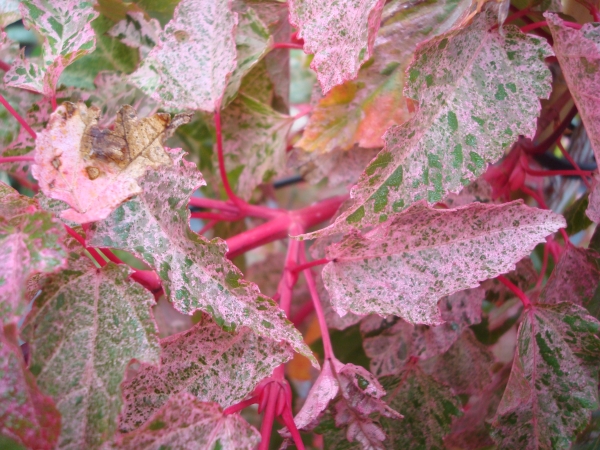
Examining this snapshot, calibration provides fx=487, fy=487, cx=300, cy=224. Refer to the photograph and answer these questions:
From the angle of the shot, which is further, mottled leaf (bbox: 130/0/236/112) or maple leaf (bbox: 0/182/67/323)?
mottled leaf (bbox: 130/0/236/112)

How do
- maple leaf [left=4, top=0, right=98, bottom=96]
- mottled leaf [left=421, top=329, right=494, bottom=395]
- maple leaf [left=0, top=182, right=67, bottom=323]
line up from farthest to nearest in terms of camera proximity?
mottled leaf [left=421, top=329, right=494, bottom=395]
maple leaf [left=4, top=0, right=98, bottom=96]
maple leaf [left=0, top=182, right=67, bottom=323]

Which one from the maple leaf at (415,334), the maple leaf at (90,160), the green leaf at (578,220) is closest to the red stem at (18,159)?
the maple leaf at (90,160)

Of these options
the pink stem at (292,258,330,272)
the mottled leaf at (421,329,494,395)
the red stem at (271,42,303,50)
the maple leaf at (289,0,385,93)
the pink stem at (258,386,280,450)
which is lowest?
the mottled leaf at (421,329,494,395)

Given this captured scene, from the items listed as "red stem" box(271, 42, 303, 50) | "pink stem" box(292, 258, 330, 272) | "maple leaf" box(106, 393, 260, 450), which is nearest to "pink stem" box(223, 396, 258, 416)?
"maple leaf" box(106, 393, 260, 450)

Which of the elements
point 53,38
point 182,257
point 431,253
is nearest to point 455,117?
point 431,253

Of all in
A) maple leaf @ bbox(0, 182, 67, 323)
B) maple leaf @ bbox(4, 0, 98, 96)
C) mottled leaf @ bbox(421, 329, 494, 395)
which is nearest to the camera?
maple leaf @ bbox(0, 182, 67, 323)

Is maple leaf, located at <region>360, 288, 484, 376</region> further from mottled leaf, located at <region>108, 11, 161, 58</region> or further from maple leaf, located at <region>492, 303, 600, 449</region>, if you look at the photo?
mottled leaf, located at <region>108, 11, 161, 58</region>
